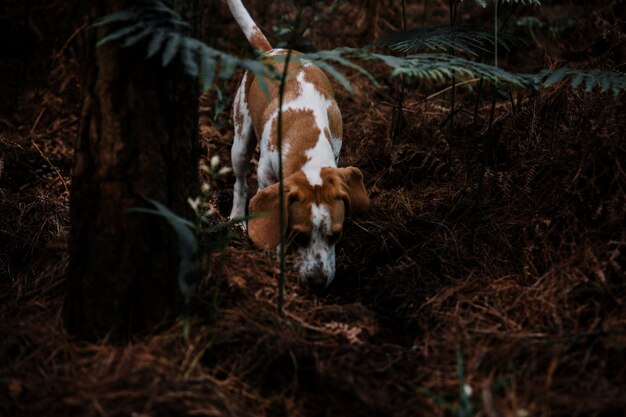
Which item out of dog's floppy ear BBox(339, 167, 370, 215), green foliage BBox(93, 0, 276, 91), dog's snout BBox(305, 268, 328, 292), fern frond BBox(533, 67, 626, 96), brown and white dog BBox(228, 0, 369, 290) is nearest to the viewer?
green foliage BBox(93, 0, 276, 91)

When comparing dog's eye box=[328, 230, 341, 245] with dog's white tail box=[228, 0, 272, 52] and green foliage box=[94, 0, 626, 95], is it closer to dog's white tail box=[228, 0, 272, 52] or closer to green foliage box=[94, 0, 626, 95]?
green foliage box=[94, 0, 626, 95]

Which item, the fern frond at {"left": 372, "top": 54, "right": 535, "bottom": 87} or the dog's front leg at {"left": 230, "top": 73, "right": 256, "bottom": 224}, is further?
the dog's front leg at {"left": 230, "top": 73, "right": 256, "bottom": 224}

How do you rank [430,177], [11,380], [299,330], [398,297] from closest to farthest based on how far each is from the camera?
[11,380], [299,330], [398,297], [430,177]

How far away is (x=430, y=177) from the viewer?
4414 millimetres

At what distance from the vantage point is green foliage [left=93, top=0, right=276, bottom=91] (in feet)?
6.40

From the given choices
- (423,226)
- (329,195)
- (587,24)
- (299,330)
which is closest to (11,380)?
(299,330)

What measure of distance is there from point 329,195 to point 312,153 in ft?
1.74

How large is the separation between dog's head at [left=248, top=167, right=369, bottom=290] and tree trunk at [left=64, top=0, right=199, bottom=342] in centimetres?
83

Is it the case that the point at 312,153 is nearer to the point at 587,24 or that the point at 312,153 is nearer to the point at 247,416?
the point at 247,416

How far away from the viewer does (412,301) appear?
3.01 metres

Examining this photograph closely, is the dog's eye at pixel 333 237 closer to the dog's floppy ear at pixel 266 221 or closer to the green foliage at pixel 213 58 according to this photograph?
the dog's floppy ear at pixel 266 221

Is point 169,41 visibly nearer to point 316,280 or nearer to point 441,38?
point 316,280

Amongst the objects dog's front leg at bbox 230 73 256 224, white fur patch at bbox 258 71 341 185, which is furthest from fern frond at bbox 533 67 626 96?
dog's front leg at bbox 230 73 256 224

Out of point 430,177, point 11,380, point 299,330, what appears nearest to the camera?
point 11,380
